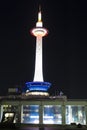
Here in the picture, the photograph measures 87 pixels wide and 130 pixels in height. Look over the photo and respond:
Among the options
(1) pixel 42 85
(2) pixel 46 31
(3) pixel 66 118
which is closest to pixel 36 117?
(3) pixel 66 118

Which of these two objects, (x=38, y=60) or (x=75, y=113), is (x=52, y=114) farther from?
(x=38, y=60)

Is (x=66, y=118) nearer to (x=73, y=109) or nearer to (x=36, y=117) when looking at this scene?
(x=73, y=109)

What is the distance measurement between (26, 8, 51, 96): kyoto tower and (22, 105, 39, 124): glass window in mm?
20288

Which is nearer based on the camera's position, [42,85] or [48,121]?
[48,121]

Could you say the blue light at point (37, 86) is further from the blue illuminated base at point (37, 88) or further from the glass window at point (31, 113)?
the glass window at point (31, 113)

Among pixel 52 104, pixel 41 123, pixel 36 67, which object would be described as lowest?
pixel 41 123

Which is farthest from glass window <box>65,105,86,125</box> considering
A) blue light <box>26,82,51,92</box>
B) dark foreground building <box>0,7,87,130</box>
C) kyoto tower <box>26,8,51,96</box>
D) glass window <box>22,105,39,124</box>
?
blue light <box>26,82,51,92</box>

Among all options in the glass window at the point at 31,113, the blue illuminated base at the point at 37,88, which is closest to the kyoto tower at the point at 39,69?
the blue illuminated base at the point at 37,88

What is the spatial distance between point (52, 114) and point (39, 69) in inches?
1139

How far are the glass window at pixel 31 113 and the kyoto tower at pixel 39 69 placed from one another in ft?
66.6

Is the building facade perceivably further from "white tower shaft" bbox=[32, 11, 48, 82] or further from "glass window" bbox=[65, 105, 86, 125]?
"white tower shaft" bbox=[32, 11, 48, 82]

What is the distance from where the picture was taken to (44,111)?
2228 inches

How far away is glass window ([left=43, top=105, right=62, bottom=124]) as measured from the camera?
56.0 metres

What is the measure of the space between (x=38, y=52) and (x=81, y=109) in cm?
3308
